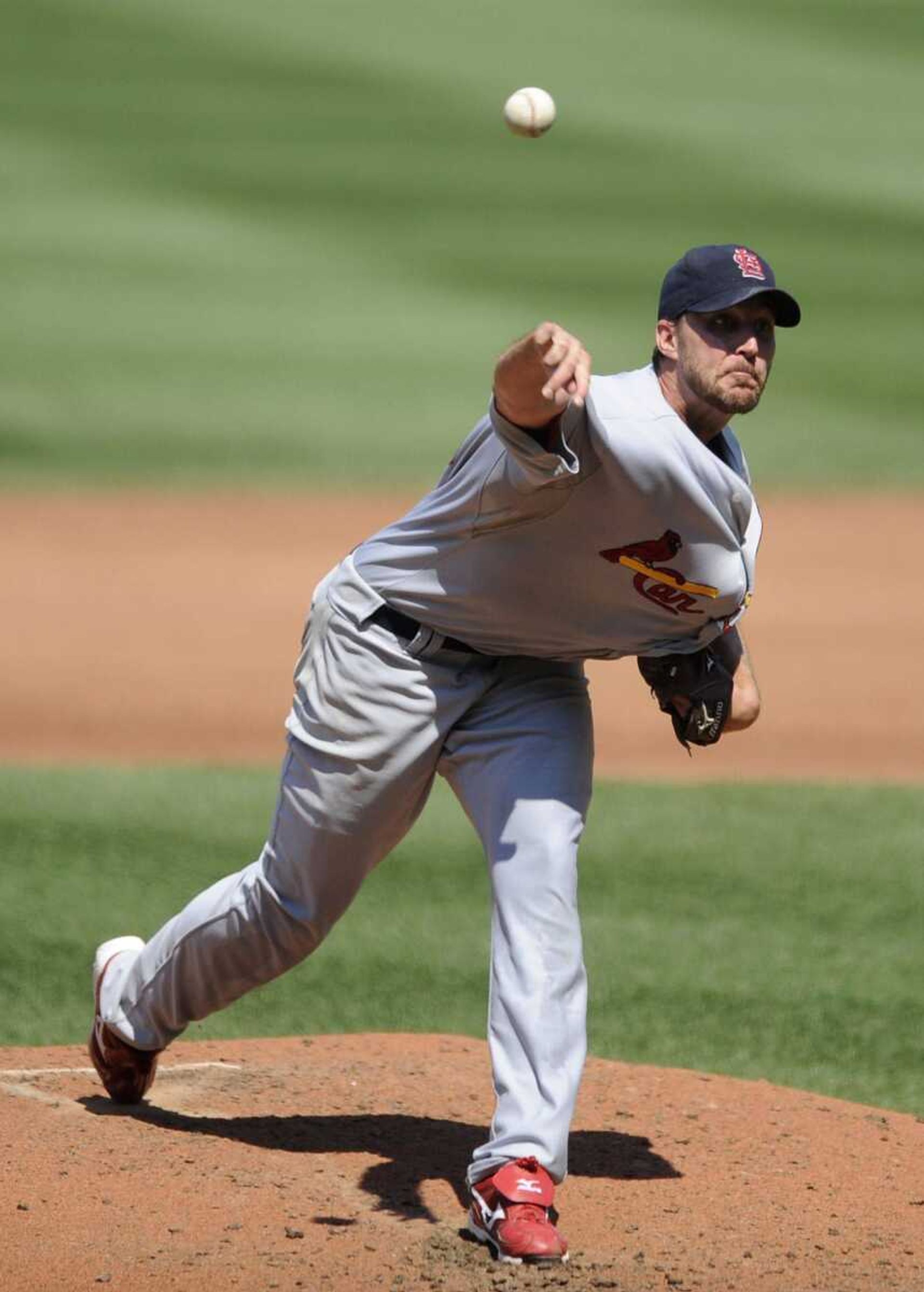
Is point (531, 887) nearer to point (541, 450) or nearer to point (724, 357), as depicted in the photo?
point (541, 450)

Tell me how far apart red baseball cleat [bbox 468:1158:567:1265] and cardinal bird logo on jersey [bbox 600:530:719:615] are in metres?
1.03

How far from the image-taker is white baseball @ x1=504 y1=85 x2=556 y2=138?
172 inches

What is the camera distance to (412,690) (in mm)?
3961

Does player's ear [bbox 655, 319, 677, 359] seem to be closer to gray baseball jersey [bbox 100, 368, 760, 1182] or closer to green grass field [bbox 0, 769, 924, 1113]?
gray baseball jersey [bbox 100, 368, 760, 1182]

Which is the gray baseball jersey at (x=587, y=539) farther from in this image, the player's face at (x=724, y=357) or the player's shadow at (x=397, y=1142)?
the player's shadow at (x=397, y=1142)

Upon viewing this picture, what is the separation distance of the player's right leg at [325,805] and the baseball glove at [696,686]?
386 millimetres

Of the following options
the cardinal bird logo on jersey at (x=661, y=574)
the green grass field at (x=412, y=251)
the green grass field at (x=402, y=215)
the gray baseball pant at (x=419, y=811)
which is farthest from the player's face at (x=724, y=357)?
the green grass field at (x=402, y=215)

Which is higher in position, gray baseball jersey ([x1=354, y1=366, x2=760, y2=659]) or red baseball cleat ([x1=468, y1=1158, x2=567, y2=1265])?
gray baseball jersey ([x1=354, y1=366, x2=760, y2=659])

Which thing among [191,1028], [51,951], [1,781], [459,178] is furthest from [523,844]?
[459,178]

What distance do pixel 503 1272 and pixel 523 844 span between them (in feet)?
2.54

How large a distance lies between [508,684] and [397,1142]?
102cm

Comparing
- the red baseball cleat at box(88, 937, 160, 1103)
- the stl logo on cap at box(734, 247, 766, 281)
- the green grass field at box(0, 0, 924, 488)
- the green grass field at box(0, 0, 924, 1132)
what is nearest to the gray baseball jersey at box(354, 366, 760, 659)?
the stl logo on cap at box(734, 247, 766, 281)

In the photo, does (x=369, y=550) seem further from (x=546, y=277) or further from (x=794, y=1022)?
(x=546, y=277)

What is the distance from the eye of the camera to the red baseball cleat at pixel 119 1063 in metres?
4.39
